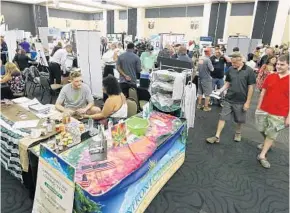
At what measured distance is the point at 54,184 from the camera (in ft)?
4.55

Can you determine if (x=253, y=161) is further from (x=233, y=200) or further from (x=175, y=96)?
(x=175, y=96)

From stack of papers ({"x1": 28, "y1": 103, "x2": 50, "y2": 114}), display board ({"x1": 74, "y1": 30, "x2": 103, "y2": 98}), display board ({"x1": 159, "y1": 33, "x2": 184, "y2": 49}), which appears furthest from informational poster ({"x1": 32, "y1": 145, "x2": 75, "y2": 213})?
display board ({"x1": 159, "y1": 33, "x2": 184, "y2": 49})

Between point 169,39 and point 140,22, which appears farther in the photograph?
point 140,22

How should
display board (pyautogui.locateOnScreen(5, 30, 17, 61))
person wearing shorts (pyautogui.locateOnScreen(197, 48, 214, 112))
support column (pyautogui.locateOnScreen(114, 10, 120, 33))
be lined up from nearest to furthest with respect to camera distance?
1. person wearing shorts (pyautogui.locateOnScreen(197, 48, 214, 112))
2. display board (pyautogui.locateOnScreen(5, 30, 17, 61))
3. support column (pyautogui.locateOnScreen(114, 10, 120, 33))

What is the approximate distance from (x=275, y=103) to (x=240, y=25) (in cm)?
1020

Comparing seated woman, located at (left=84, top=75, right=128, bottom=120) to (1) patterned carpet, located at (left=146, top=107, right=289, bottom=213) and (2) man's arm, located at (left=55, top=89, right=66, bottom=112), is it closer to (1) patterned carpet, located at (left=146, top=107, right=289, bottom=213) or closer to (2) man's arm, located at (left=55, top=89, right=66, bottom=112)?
(2) man's arm, located at (left=55, top=89, right=66, bottom=112)

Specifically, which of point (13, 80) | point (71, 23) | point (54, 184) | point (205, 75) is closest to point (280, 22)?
point (205, 75)

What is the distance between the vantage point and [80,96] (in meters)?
2.94

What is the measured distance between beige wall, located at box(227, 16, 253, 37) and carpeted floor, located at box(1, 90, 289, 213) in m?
9.43

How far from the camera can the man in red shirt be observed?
2482mm

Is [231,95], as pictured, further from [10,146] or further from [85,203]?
[10,146]

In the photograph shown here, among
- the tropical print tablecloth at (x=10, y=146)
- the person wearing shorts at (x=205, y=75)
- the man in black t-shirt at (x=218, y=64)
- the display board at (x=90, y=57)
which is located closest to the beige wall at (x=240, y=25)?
the man in black t-shirt at (x=218, y=64)

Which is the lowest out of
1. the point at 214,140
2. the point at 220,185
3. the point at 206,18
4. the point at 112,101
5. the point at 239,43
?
the point at 220,185

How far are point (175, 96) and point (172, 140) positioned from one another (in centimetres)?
60
